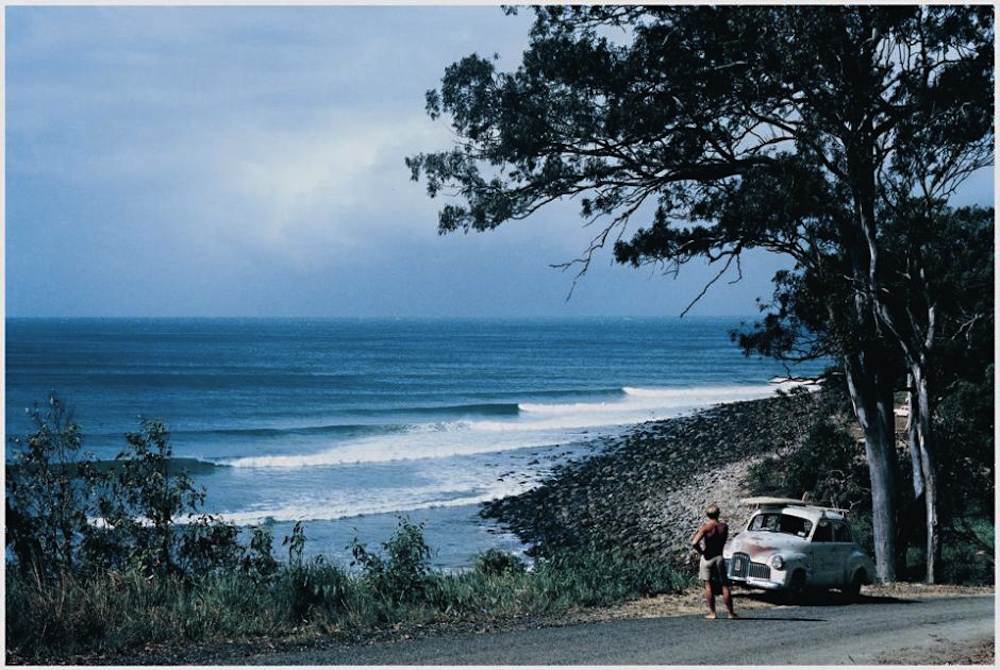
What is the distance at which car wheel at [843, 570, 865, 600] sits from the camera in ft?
46.8

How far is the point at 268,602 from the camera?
10.9 metres

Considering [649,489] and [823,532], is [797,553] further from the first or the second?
[649,489]

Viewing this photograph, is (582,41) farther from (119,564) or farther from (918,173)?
(119,564)

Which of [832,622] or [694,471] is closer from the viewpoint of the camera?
[832,622]

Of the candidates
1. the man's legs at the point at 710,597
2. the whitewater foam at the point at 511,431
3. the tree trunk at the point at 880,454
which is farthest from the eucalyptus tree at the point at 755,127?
the whitewater foam at the point at 511,431

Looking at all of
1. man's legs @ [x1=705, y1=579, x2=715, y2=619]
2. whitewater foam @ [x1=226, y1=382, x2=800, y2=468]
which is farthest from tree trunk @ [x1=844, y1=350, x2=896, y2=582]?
whitewater foam @ [x1=226, y1=382, x2=800, y2=468]

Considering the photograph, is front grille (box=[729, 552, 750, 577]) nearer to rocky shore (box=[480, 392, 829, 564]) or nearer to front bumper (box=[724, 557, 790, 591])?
front bumper (box=[724, 557, 790, 591])

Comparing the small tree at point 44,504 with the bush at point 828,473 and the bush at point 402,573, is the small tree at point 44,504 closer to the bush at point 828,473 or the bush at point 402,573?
the bush at point 402,573

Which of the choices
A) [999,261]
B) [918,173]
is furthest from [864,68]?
[999,261]

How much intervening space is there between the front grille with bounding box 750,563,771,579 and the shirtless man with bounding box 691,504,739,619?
173 centimetres

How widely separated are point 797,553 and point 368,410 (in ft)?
146

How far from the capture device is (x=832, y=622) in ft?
38.5

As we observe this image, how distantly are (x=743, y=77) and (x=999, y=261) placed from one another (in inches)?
175

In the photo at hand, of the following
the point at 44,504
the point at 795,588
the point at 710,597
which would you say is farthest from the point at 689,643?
the point at 44,504
